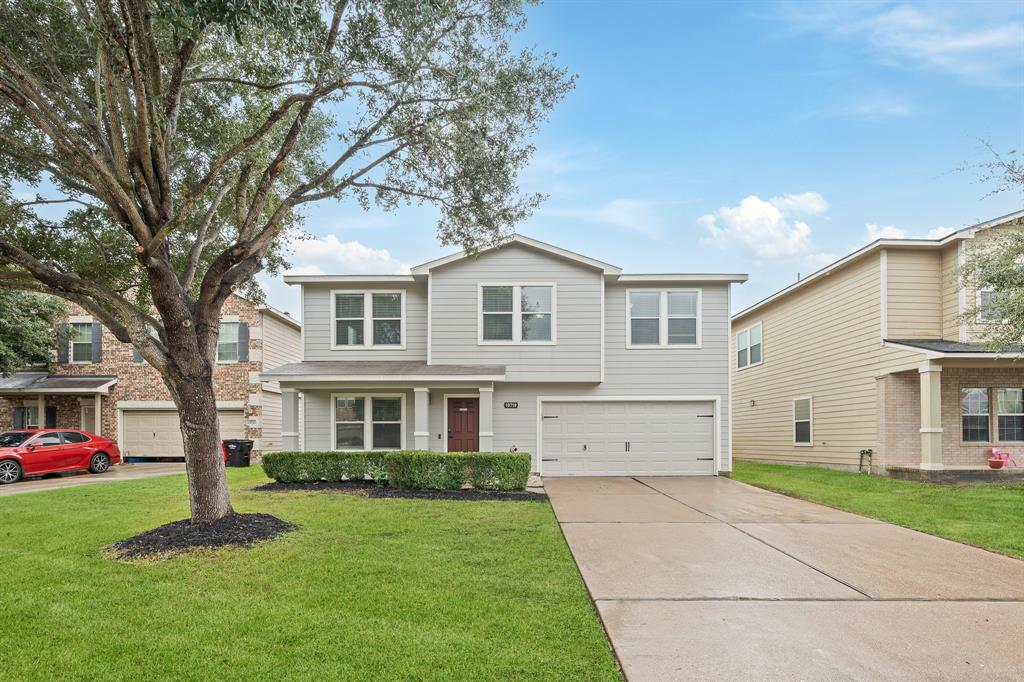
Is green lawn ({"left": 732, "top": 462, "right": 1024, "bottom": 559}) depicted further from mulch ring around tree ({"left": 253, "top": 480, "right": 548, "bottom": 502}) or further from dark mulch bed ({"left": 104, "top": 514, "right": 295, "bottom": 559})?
dark mulch bed ({"left": 104, "top": 514, "right": 295, "bottom": 559})

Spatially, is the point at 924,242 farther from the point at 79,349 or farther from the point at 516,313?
the point at 79,349

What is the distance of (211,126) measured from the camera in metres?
10.1

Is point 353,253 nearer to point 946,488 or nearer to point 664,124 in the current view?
point 664,124

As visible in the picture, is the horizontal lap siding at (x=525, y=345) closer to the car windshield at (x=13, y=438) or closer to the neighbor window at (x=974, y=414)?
the neighbor window at (x=974, y=414)

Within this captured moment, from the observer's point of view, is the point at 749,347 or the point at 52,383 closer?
the point at 52,383

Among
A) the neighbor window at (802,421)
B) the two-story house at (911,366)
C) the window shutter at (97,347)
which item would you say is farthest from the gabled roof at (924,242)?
the window shutter at (97,347)

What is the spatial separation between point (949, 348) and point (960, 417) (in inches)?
82.4

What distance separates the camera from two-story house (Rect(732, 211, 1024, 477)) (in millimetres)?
13781

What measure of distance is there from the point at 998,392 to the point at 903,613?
12987mm

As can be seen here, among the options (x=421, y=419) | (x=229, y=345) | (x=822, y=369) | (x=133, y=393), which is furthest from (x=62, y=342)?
(x=822, y=369)

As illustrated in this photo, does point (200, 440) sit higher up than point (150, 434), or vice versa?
point (200, 440)

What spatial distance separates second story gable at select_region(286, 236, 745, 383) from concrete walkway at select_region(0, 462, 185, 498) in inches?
238

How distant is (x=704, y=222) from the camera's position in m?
24.5

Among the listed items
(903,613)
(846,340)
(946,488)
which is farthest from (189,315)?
(846,340)
